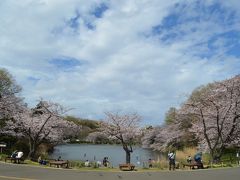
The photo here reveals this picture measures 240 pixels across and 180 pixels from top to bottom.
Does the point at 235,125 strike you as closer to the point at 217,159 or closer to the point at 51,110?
the point at 217,159

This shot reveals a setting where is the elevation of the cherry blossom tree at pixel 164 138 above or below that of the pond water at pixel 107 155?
above

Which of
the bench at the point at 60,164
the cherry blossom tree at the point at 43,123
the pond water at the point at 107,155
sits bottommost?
the bench at the point at 60,164

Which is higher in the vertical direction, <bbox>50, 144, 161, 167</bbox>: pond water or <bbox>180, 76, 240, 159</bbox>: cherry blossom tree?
<bbox>180, 76, 240, 159</bbox>: cherry blossom tree

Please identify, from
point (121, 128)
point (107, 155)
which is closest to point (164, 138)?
point (107, 155)

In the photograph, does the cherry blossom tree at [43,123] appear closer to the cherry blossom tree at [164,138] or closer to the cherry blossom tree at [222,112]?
the cherry blossom tree at [222,112]

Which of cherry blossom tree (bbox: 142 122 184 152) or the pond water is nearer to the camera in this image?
the pond water

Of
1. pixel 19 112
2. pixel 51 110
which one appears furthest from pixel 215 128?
pixel 19 112

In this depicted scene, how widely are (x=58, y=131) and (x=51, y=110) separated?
4.04 meters

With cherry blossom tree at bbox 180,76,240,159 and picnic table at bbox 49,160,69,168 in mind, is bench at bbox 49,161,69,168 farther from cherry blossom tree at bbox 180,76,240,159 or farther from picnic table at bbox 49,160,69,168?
cherry blossom tree at bbox 180,76,240,159

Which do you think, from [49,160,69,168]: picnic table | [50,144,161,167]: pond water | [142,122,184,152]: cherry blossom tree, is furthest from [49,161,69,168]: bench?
[142,122,184,152]: cherry blossom tree

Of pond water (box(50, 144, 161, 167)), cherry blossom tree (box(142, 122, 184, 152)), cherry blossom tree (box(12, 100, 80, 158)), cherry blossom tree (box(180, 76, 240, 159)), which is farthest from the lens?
cherry blossom tree (box(142, 122, 184, 152))

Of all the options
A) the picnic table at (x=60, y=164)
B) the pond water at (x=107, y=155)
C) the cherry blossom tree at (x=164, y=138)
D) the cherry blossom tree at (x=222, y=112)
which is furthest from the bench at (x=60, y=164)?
the cherry blossom tree at (x=164, y=138)

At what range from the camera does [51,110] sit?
1839 inches

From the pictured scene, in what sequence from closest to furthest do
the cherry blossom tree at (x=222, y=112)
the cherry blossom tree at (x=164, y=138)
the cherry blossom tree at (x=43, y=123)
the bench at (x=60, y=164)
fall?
the bench at (x=60, y=164)
the cherry blossom tree at (x=222, y=112)
the cherry blossom tree at (x=43, y=123)
the cherry blossom tree at (x=164, y=138)
